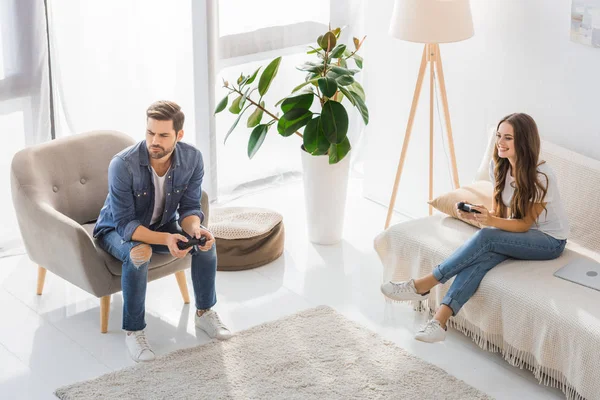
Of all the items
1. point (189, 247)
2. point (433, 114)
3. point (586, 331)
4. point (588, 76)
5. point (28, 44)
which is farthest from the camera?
point (433, 114)

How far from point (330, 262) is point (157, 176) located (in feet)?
3.82

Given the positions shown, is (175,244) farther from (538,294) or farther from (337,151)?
(538,294)

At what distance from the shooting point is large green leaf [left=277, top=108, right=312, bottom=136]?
14.0 feet

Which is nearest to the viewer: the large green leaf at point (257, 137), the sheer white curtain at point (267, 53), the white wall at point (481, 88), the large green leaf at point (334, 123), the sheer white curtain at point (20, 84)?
the white wall at point (481, 88)

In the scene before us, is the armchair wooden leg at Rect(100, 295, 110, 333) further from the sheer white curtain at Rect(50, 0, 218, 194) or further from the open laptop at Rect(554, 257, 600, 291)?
the open laptop at Rect(554, 257, 600, 291)

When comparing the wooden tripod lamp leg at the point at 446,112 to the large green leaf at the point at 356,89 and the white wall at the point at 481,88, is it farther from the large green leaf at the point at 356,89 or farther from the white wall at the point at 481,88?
the large green leaf at the point at 356,89

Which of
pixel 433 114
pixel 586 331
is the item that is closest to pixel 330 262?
pixel 433 114

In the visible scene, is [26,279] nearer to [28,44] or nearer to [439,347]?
[28,44]

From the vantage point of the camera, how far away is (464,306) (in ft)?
11.7

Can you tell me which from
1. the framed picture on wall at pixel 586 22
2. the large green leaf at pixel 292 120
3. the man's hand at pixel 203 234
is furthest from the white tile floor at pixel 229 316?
the framed picture on wall at pixel 586 22

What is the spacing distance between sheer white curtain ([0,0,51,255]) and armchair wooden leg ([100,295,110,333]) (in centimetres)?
100

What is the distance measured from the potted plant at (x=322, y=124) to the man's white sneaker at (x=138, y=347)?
119 centimetres

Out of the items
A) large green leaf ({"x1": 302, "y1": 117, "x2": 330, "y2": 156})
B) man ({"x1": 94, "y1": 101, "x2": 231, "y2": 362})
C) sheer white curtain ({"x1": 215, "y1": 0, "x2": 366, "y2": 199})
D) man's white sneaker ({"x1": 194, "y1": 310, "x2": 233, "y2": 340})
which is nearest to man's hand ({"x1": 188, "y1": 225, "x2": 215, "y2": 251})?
man ({"x1": 94, "y1": 101, "x2": 231, "y2": 362})

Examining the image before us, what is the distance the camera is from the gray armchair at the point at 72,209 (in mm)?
3549
